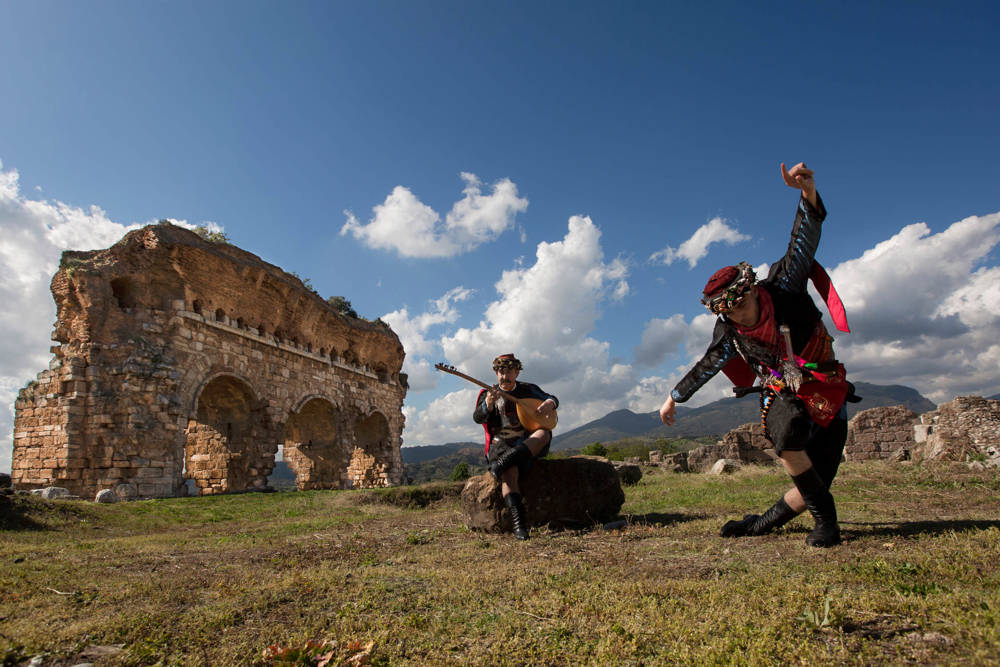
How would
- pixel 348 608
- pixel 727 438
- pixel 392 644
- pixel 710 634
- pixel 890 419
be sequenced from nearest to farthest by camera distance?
pixel 710 634 → pixel 392 644 → pixel 348 608 → pixel 890 419 → pixel 727 438

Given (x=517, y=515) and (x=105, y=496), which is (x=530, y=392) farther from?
(x=105, y=496)

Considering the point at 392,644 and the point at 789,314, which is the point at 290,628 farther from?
the point at 789,314

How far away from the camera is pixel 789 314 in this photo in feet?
11.4

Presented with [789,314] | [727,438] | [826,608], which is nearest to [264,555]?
[826,608]

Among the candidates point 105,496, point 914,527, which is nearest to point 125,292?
point 105,496

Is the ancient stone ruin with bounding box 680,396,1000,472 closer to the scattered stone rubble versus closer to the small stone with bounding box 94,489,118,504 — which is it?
the scattered stone rubble

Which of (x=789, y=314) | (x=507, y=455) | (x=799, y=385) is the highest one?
(x=789, y=314)

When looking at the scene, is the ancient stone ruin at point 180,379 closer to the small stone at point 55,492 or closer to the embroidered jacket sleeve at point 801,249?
the small stone at point 55,492

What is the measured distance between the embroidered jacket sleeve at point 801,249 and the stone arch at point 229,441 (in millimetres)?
15870

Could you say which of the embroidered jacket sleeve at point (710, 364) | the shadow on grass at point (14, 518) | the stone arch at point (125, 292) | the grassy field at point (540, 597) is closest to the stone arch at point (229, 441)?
the stone arch at point (125, 292)

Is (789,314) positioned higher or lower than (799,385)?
higher

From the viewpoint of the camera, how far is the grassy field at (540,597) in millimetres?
1840

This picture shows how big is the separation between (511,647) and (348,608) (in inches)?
36.5

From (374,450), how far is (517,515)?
20.8 metres
